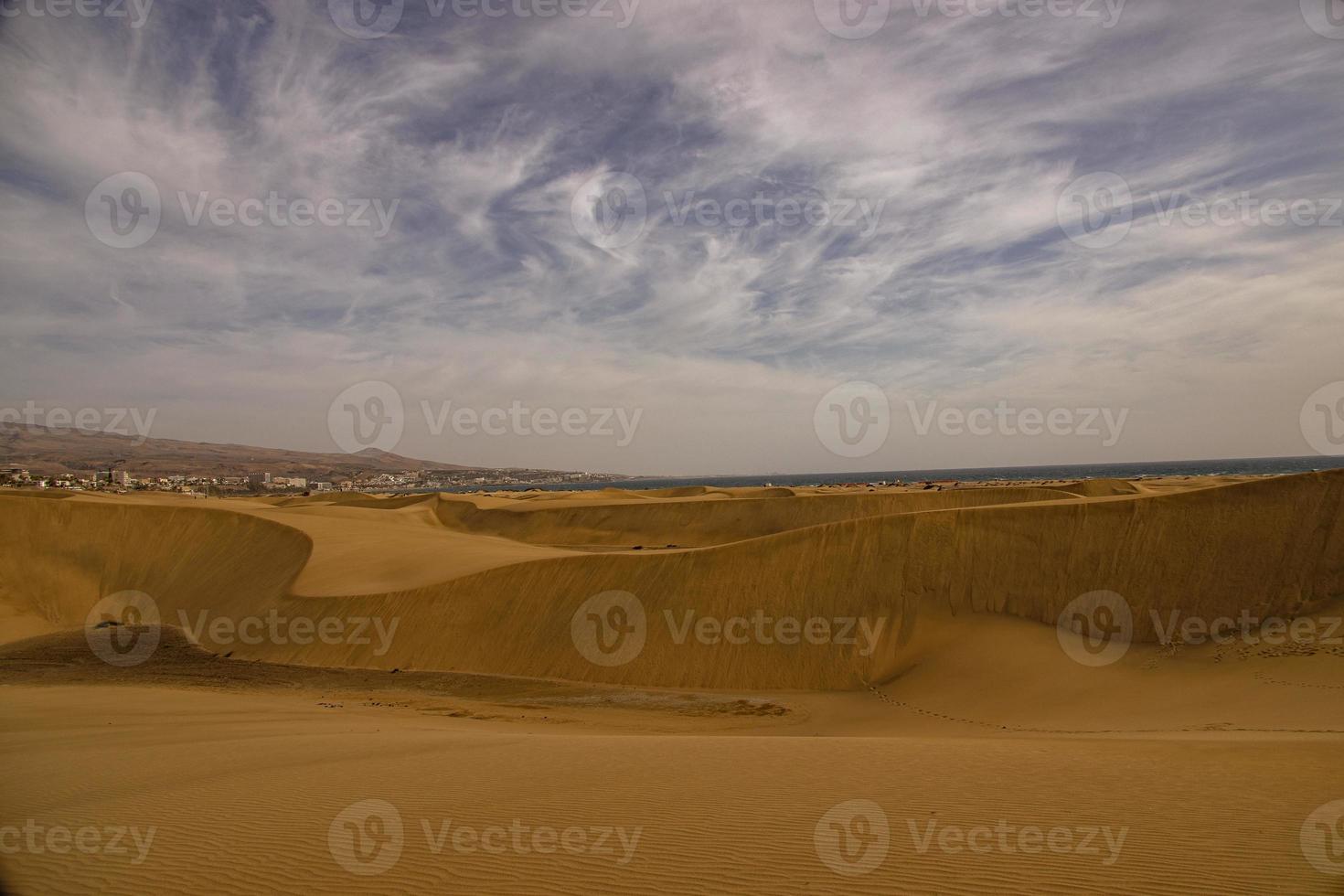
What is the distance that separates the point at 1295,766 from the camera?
6758mm

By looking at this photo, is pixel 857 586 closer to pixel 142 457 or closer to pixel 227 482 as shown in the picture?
pixel 227 482

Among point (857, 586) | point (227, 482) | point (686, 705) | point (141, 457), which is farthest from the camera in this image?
point (141, 457)

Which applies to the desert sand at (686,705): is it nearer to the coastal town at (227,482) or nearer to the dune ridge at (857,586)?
the dune ridge at (857,586)

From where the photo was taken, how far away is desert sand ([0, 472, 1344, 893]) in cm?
510

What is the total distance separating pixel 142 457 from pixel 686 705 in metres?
169

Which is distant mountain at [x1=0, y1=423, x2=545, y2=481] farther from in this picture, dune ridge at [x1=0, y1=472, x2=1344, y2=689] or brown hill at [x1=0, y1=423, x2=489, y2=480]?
dune ridge at [x1=0, y1=472, x2=1344, y2=689]

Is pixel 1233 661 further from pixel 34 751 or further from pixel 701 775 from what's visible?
pixel 34 751

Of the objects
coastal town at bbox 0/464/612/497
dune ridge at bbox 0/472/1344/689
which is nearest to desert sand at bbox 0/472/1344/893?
dune ridge at bbox 0/472/1344/689

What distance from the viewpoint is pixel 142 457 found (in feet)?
474

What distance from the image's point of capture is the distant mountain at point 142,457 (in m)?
119

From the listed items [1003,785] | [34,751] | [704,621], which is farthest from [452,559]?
[1003,785]

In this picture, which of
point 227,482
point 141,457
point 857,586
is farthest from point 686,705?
point 141,457

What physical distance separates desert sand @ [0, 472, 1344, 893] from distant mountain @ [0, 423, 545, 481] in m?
104

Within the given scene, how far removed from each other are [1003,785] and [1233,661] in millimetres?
10774
